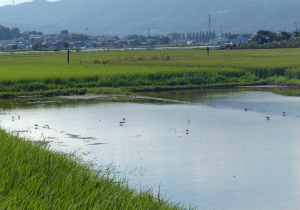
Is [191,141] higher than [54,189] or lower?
lower

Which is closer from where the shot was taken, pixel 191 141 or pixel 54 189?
pixel 54 189

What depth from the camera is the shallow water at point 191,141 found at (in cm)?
813

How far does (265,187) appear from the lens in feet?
27.0

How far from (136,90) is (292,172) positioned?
57.5ft

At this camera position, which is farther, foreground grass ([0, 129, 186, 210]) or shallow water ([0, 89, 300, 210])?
shallow water ([0, 89, 300, 210])

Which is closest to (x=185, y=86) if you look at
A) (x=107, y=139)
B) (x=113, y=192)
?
(x=107, y=139)

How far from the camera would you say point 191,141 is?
1209cm

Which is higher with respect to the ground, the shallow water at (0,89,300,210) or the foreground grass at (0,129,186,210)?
the foreground grass at (0,129,186,210)

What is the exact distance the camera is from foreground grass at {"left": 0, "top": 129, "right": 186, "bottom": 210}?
512 centimetres

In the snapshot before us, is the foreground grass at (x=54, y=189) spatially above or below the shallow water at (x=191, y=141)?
above

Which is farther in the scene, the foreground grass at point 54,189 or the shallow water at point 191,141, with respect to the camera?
the shallow water at point 191,141

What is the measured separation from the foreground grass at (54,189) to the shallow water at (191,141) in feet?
5.62

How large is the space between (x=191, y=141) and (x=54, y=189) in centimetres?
682

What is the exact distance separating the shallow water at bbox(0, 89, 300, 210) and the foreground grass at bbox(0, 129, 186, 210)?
5.62 ft
